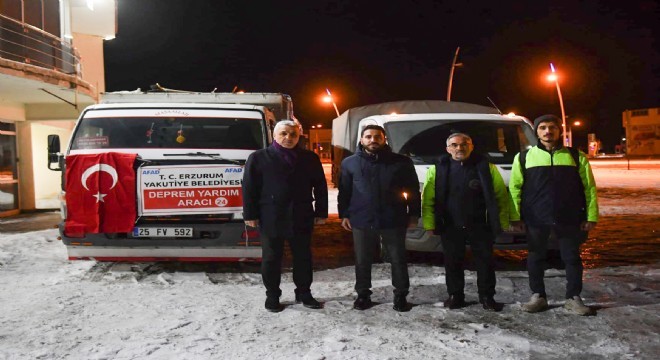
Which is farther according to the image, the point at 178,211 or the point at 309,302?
the point at 178,211

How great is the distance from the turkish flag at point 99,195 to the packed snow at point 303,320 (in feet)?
2.16

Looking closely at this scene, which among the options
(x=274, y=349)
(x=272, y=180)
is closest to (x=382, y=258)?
(x=272, y=180)

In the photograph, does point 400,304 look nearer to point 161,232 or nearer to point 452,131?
point 161,232

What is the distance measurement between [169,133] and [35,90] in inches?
297

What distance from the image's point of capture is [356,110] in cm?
1145

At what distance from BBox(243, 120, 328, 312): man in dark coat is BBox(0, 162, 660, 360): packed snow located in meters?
0.38

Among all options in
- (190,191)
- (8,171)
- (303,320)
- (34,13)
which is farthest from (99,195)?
(34,13)

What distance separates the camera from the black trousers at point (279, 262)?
516 cm

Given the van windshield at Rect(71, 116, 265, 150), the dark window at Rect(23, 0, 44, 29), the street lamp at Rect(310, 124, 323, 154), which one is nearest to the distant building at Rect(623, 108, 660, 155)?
the street lamp at Rect(310, 124, 323, 154)

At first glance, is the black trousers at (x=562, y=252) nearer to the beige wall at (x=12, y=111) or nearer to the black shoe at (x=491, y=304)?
the black shoe at (x=491, y=304)

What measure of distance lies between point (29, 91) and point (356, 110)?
7.23 m

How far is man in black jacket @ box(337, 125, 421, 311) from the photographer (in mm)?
5059

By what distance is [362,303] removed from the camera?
5199 mm

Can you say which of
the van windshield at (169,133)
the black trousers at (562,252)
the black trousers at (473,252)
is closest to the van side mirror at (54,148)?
the van windshield at (169,133)
